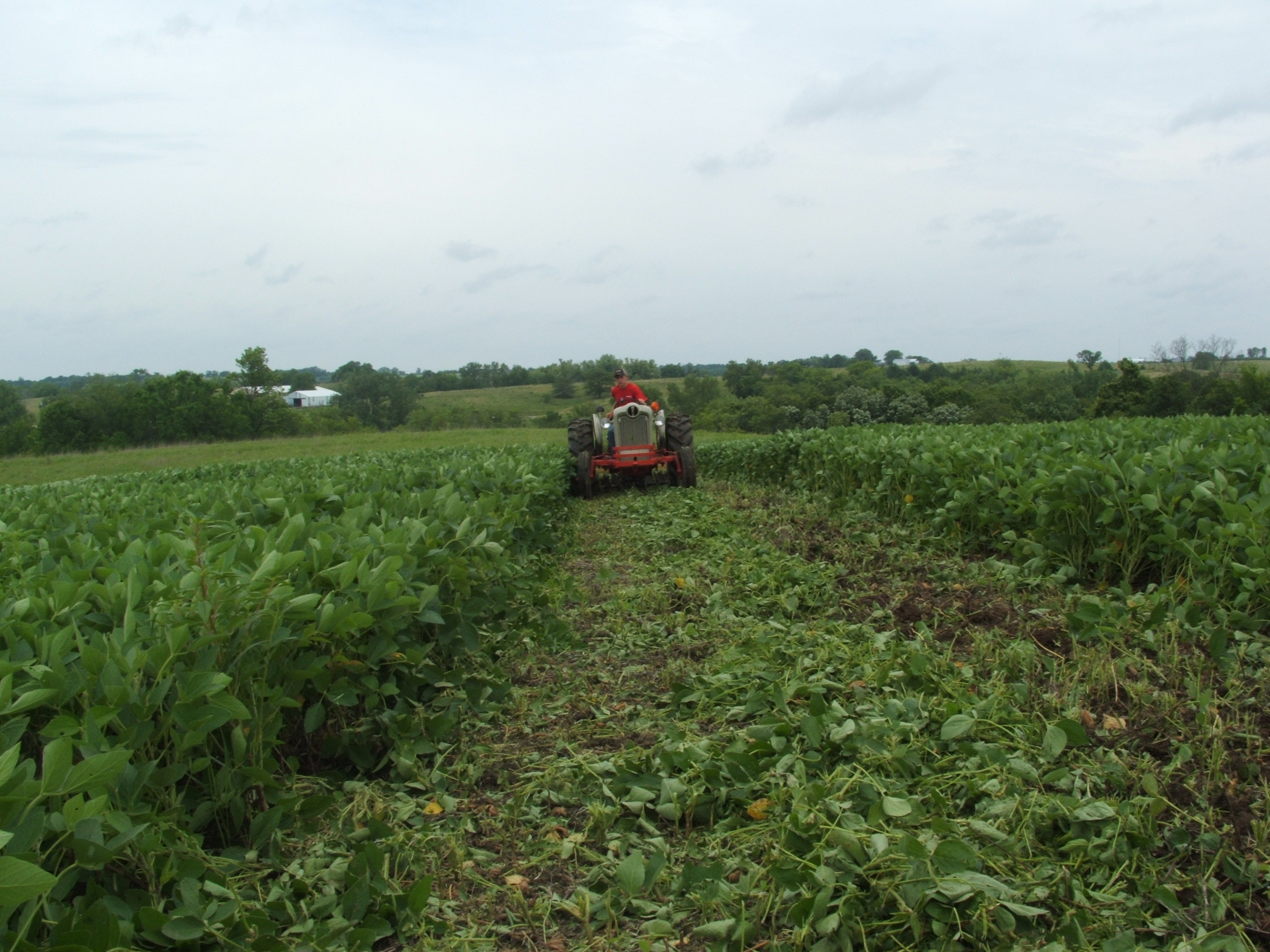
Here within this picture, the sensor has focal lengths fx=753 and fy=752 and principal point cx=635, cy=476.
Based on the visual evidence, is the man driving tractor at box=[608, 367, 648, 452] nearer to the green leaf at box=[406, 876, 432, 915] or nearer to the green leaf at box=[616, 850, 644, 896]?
the green leaf at box=[616, 850, 644, 896]

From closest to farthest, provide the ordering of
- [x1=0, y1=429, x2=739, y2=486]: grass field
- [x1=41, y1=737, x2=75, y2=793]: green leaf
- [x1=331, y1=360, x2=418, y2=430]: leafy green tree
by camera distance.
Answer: [x1=41, y1=737, x2=75, y2=793]: green leaf → [x1=0, y1=429, x2=739, y2=486]: grass field → [x1=331, y1=360, x2=418, y2=430]: leafy green tree

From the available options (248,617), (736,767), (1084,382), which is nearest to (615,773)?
(736,767)

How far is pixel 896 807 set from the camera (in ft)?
7.97

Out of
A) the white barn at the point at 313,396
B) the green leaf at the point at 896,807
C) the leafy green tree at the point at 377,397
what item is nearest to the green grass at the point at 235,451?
the green leaf at the point at 896,807

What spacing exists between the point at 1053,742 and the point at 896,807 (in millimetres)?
806

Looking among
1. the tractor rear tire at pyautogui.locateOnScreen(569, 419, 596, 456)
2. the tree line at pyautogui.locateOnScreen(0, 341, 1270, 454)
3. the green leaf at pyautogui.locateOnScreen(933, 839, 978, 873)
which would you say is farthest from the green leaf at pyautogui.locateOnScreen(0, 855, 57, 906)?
the tree line at pyautogui.locateOnScreen(0, 341, 1270, 454)

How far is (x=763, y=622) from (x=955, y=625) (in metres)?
1.15

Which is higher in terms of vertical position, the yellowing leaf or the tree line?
the tree line

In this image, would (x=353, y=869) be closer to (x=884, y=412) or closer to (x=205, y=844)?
(x=205, y=844)

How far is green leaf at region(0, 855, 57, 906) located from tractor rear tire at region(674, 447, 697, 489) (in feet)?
38.5

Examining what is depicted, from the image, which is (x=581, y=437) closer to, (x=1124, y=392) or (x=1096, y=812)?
(x=1096, y=812)

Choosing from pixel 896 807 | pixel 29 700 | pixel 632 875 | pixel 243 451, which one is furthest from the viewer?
pixel 243 451

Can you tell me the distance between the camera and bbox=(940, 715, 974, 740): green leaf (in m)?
2.91

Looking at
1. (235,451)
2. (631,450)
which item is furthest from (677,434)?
(235,451)
